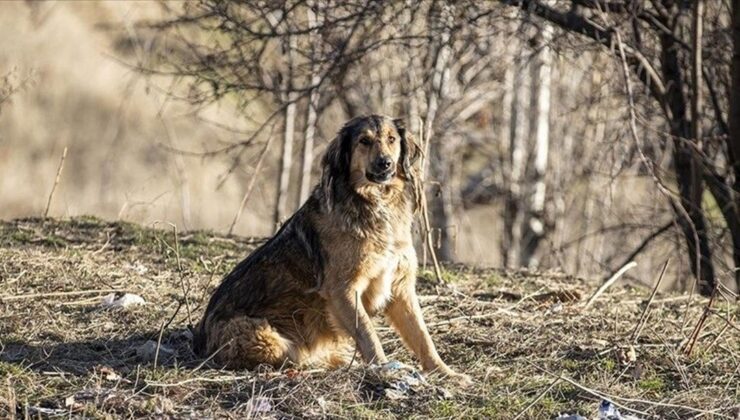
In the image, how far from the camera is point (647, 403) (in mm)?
6457

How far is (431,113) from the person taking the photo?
15.9 meters

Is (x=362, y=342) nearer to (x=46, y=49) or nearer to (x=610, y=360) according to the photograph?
(x=610, y=360)

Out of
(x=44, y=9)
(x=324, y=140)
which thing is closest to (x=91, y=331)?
(x=324, y=140)

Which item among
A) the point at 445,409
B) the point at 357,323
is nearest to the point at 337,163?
the point at 357,323

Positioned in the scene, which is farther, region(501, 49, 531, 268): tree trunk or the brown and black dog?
region(501, 49, 531, 268): tree trunk

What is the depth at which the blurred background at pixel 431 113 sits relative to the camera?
38.0 feet

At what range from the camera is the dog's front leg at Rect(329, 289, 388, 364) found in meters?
6.84

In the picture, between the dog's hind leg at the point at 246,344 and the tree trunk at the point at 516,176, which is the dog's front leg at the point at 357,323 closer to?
the dog's hind leg at the point at 246,344

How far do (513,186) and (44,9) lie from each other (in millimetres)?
8818

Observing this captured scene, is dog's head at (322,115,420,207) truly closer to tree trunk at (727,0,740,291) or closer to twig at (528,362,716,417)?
twig at (528,362,716,417)

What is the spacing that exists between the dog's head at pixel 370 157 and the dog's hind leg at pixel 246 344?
88 cm

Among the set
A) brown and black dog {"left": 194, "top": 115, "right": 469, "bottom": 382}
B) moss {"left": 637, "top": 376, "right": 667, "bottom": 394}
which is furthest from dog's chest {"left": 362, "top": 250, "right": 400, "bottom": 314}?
moss {"left": 637, "top": 376, "right": 667, "bottom": 394}

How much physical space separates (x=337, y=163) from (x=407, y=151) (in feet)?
1.42

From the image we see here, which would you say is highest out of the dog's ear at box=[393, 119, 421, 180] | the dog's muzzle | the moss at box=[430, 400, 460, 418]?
the dog's ear at box=[393, 119, 421, 180]
